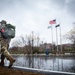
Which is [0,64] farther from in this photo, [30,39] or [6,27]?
[30,39]

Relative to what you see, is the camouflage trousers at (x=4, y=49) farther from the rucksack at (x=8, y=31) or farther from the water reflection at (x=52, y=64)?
the water reflection at (x=52, y=64)

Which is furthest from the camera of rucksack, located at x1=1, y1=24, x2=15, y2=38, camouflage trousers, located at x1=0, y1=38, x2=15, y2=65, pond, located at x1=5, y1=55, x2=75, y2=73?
pond, located at x1=5, y1=55, x2=75, y2=73

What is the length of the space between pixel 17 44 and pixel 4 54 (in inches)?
2890

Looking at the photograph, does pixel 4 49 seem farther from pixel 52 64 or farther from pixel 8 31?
pixel 52 64

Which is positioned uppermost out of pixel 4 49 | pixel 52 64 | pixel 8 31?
pixel 8 31

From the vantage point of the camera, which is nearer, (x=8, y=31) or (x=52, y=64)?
(x=8, y=31)

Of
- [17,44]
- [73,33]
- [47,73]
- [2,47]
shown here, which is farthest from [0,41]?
[17,44]

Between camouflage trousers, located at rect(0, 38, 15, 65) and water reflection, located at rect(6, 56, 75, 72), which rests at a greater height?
camouflage trousers, located at rect(0, 38, 15, 65)

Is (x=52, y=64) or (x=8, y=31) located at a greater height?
(x=8, y=31)

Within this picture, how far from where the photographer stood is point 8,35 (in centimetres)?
714

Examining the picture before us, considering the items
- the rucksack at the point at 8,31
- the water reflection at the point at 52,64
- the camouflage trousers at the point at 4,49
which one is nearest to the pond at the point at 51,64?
the water reflection at the point at 52,64

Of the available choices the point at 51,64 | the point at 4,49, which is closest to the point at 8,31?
the point at 4,49

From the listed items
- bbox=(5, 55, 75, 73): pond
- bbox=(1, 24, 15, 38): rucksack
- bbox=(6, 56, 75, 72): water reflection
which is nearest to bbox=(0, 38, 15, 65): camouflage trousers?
bbox=(1, 24, 15, 38): rucksack

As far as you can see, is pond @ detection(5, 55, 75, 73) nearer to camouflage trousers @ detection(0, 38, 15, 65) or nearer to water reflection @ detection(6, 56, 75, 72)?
water reflection @ detection(6, 56, 75, 72)
